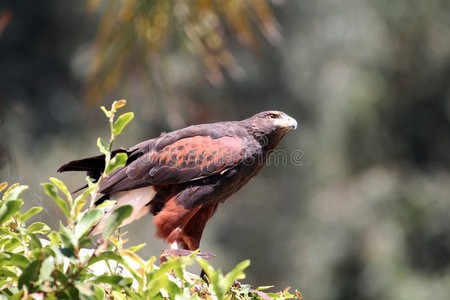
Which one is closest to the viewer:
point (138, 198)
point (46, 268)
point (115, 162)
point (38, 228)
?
point (46, 268)

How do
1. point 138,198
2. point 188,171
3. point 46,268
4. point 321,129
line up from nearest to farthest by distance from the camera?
point 46,268 → point 188,171 → point 138,198 → point 321,129

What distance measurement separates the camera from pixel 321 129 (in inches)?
587

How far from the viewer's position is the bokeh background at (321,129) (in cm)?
1341

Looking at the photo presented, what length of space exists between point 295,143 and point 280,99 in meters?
1.21

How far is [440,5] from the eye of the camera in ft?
46.7

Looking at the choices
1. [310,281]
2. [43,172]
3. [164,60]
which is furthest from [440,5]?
[164,60]

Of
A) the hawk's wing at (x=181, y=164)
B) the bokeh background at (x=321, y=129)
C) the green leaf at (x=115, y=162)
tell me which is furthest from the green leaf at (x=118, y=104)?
the bokeh background at (x=321, y=129)

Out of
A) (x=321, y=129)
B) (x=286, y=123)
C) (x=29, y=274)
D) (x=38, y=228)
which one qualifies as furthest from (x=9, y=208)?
(x=321, y=129)

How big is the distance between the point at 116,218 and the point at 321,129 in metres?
13.2

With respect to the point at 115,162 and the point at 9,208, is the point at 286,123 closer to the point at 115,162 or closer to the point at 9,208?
the point at 115,162

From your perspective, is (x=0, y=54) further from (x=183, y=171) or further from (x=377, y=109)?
(x=183, y=171)

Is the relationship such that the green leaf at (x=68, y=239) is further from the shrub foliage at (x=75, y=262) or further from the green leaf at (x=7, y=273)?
the green leaf at (x=7, y=273)

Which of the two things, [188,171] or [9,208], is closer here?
[9,208]

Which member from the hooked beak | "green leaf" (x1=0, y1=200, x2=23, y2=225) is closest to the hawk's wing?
the hooked beak
